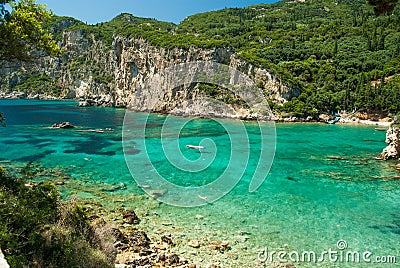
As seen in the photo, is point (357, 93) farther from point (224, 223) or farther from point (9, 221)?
point (9, 221)

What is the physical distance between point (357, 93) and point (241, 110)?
24.2 m

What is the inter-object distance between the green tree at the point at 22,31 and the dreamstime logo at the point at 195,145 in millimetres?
9773

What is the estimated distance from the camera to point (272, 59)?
268ft

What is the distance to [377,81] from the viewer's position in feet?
204

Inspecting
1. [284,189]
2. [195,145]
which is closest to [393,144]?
[284,189]

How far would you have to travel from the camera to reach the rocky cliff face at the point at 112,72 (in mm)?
67562

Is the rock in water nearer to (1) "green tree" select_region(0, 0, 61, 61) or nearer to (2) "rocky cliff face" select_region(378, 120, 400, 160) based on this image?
(2) "rocky cliff face" select_region(378, 120, 400, 160)

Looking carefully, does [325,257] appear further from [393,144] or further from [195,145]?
[195,145]

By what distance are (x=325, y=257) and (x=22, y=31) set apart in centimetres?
1185

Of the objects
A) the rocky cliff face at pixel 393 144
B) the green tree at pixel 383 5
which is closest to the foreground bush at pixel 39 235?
the green tree at pixel 383 5

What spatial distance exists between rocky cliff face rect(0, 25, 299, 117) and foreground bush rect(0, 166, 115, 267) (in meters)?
4.41

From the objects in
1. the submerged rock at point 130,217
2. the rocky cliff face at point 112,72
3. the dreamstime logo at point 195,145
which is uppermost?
the rocky cliff face at point 112,72

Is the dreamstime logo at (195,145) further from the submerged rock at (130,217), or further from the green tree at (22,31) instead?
the green tree at (22,31)

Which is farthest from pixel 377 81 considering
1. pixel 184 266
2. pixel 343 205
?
pixel 184 266
